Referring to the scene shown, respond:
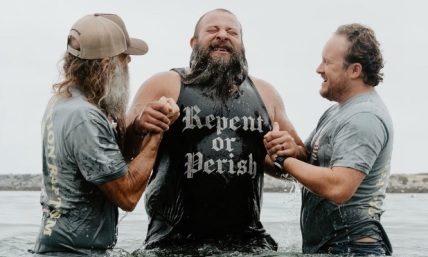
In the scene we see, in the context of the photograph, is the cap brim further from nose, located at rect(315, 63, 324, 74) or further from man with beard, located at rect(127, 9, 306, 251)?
nose, located at rect(315, 63, 324, 74)

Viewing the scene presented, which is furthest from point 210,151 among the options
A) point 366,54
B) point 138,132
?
point 366,54

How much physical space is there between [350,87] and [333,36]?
1.74 feet

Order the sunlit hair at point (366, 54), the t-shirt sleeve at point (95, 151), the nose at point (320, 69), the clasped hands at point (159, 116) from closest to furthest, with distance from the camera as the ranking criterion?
1. the t-shirt sleeve at point (95, 151)
2. the clasped hands at point (159, 116)
3. the sunlit hair at point (366, 54)
4. the nose at point (320, 69)

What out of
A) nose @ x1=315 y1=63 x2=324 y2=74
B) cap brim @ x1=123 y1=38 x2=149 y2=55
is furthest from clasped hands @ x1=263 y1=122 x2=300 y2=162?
cap brim @ x1=123 y1=38 x2=149 y2=55

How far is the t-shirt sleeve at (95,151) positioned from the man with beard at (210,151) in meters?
1.41

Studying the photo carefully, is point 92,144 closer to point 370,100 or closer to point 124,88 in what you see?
point 124,88

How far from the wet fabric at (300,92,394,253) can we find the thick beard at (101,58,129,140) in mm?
1694

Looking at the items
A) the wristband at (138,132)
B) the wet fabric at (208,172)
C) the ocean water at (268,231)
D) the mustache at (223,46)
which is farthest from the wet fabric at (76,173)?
the mustache at (223,46)

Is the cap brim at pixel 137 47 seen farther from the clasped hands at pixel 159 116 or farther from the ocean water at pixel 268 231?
the ocean water at pixel 268 231

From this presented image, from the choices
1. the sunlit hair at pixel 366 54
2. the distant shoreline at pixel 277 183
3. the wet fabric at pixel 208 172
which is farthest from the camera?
the distant shoreline at pixel 277 183

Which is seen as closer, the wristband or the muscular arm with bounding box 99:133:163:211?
the muscular arm with bounding box 99:133:163:211

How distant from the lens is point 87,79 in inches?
237

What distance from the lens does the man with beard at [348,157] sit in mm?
6336

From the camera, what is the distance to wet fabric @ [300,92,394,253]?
6370mm
